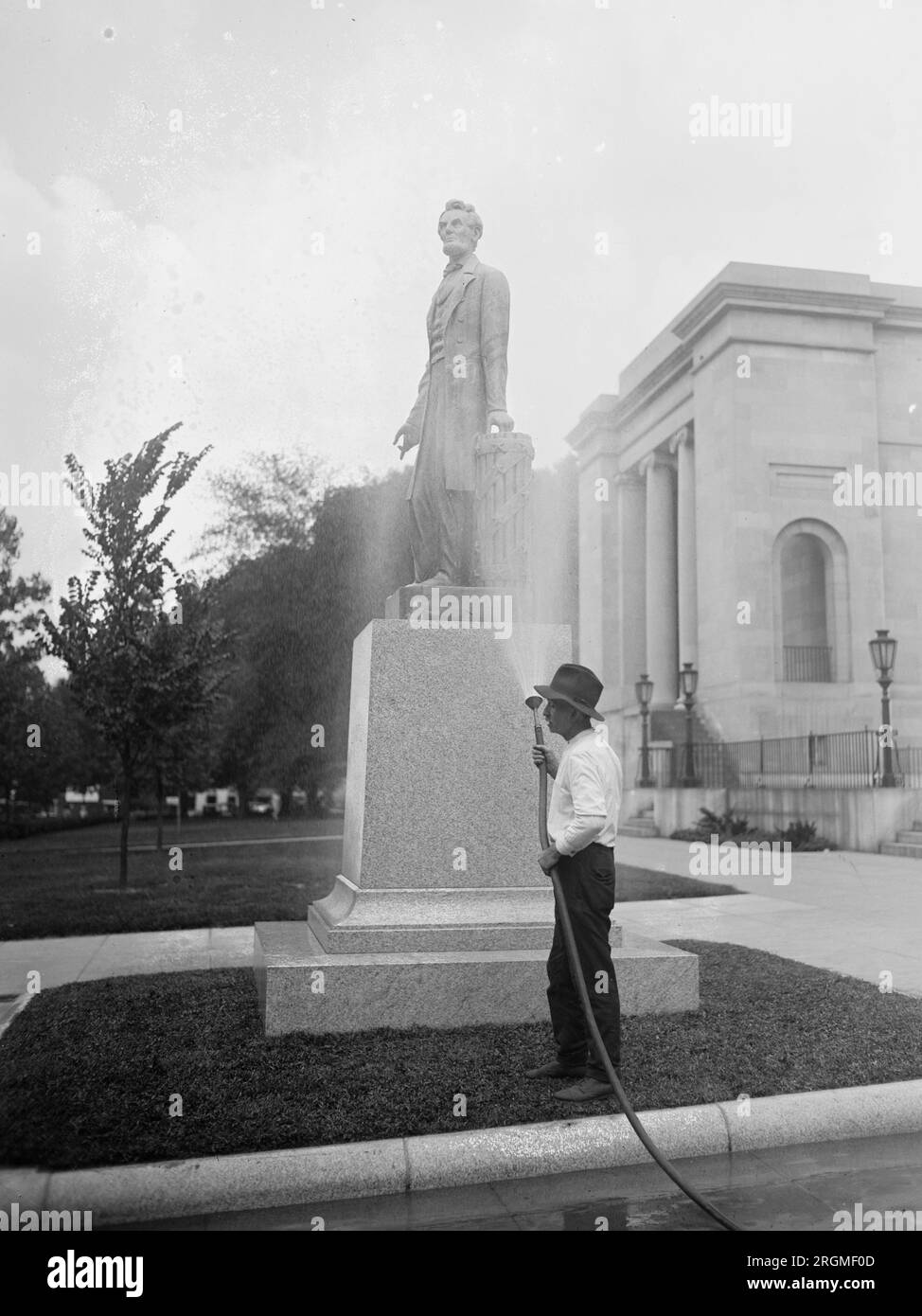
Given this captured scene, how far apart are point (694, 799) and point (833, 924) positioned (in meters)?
15.9

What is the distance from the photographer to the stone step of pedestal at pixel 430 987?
6129 millimetres

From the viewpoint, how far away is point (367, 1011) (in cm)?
621

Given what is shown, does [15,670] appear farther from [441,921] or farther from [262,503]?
[441,921]

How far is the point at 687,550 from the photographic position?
37.6 meters

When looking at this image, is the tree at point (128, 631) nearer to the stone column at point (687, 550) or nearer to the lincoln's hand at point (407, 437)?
the lincoln's hand at point (407, 437)

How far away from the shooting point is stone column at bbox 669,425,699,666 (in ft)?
121

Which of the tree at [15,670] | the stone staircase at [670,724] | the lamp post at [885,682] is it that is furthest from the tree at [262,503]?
the lamp post at [885,682]

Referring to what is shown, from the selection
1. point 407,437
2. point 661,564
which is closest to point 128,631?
point 407,437

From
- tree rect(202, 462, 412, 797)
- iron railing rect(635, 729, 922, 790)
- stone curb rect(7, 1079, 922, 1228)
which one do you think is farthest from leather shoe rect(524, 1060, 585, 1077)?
tree rect(202, 462, 412, 797)

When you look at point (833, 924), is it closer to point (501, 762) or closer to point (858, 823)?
point (501, 762)

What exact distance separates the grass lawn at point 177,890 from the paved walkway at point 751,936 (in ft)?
1.51

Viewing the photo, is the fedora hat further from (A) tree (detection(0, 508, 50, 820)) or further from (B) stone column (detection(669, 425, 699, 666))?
(B) stone column (detection(669, 425, 699, 666))

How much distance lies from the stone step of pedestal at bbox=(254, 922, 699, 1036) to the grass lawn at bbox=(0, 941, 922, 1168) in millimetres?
115

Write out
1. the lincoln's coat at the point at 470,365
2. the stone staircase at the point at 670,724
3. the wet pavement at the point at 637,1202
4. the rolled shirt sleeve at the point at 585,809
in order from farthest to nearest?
the stone staircase at the point at 670,724
the lincoln's coat at the point at 470,365
the rolled shirt sleeve at the point at 585,809
the wet pavement at the point at 637,1202
